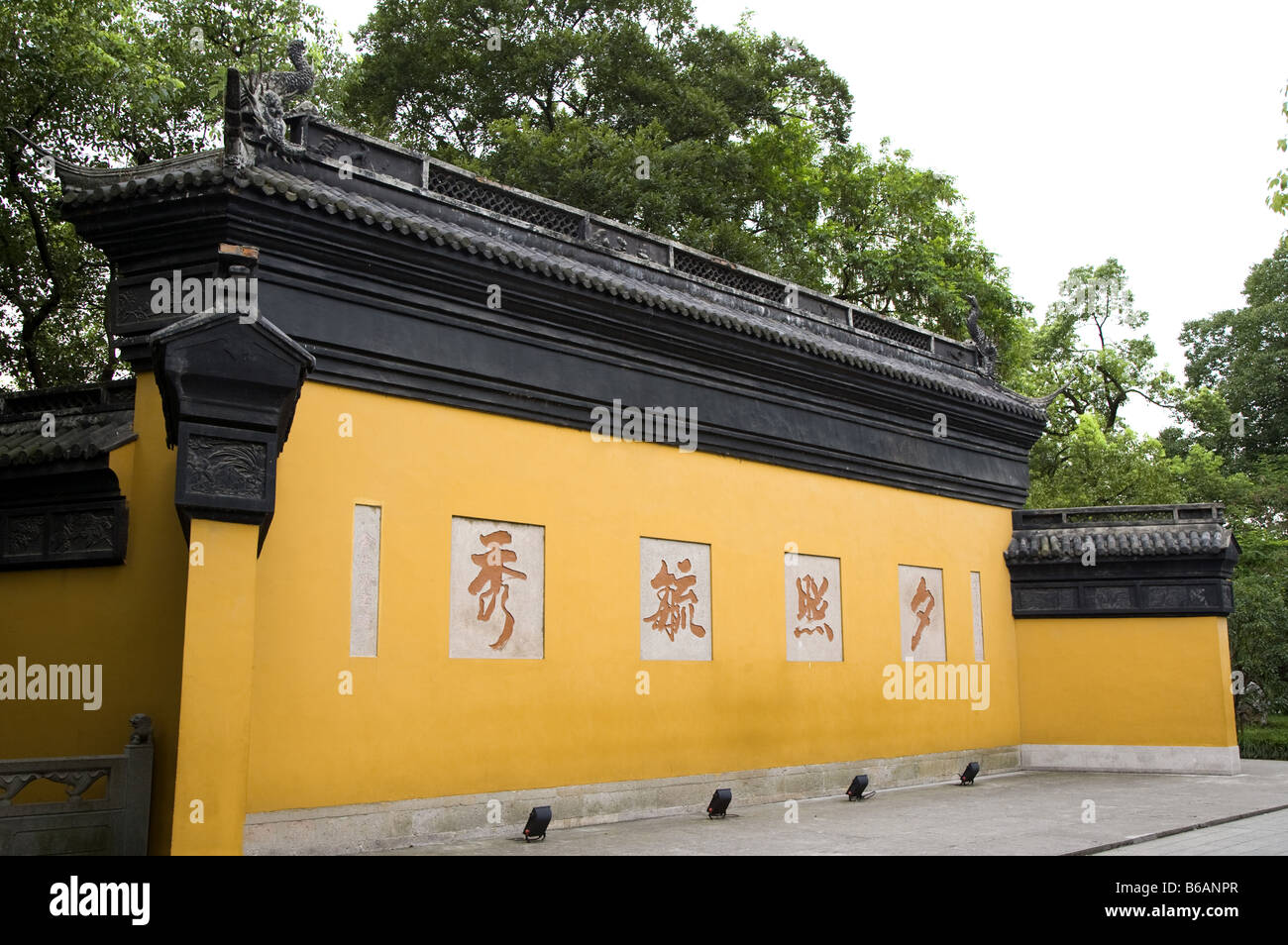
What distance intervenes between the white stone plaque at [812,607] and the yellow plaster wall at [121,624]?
19.9 feet

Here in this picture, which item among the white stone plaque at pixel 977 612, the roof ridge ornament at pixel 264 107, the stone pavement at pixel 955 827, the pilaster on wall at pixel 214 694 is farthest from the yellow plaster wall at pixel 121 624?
the white stone plaque at pixel 977 612

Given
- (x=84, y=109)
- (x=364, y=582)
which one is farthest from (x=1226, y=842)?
(x=84, y=109)

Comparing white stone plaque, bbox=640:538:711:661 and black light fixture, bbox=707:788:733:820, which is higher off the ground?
white stone plaque, bbox=640:538:711:661

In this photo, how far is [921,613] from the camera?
1316cm

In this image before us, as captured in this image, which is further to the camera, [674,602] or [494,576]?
[674,602]

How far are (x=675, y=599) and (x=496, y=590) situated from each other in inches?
81.0

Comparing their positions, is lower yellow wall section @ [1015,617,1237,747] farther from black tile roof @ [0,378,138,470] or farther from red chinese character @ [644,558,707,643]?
black tile roof @ [0,378,138,470]

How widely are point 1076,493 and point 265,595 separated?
61.2ft

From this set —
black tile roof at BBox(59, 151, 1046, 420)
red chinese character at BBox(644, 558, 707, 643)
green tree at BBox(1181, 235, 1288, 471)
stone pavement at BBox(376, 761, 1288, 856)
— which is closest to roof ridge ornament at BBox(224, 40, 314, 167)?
black tile roof at BBox(59, 151, 1046, 420)

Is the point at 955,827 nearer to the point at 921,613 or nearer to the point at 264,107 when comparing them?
the point at 921,613

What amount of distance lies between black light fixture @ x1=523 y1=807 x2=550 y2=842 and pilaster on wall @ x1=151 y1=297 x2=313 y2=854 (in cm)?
251

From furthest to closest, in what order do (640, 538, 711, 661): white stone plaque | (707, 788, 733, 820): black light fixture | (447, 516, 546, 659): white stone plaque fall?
(640, 538, 711, 661): white stone plaque < (707, 788, 733, 820): black light fixture < (447, 516, 546, 659): white stone plaque

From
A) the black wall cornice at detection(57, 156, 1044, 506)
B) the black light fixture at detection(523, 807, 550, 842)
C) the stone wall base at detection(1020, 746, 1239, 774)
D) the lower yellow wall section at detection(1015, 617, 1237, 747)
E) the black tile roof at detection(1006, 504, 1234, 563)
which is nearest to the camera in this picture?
the black wall cornice at detection(57, 156, 1044, 506)

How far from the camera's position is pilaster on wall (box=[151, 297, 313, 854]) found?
20.1ft
